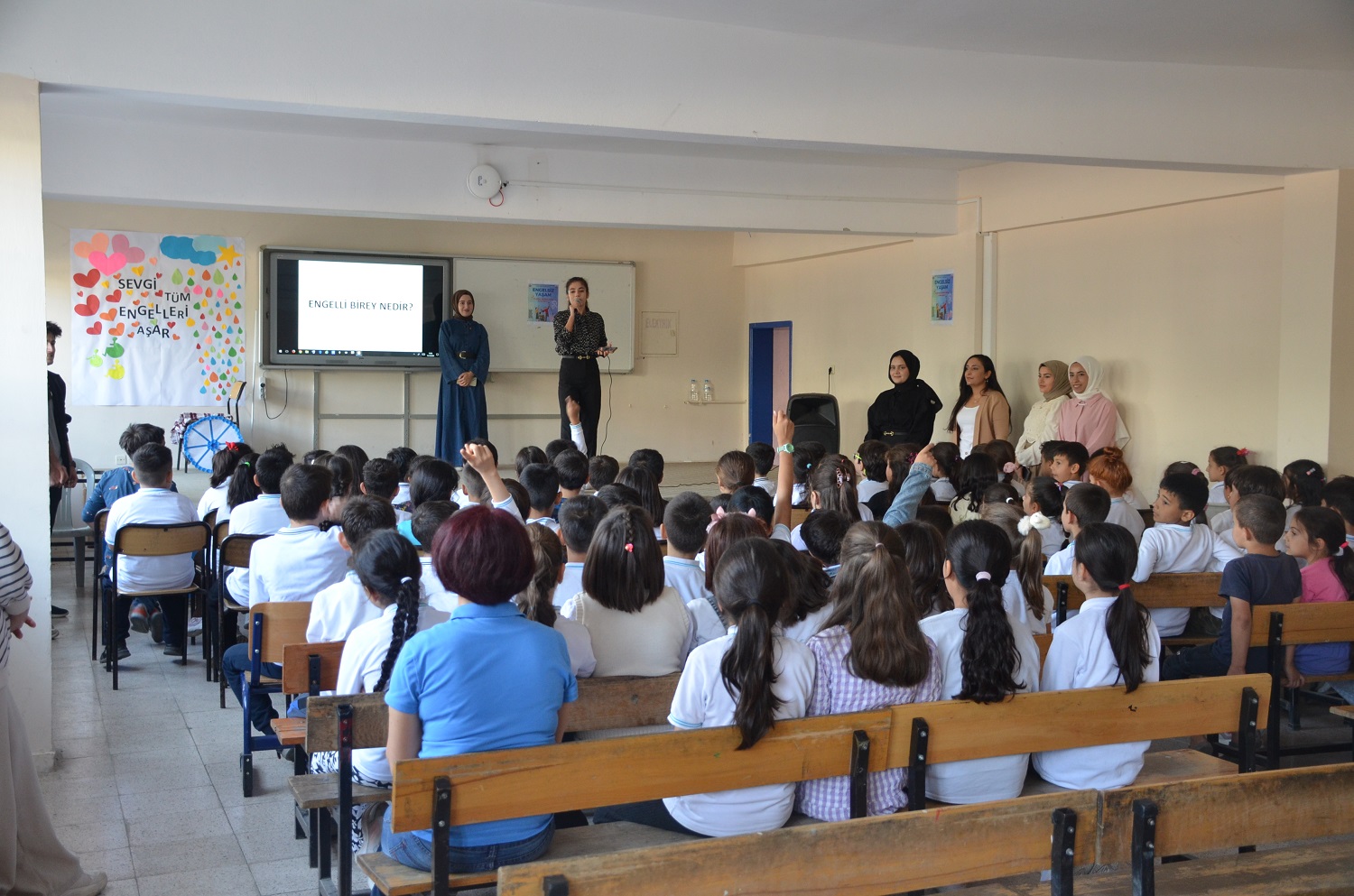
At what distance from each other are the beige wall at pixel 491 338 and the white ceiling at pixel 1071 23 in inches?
227

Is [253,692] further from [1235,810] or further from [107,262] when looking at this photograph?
[107,262]

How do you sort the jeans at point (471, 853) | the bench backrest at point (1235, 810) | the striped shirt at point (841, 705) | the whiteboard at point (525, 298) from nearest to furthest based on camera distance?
1. the bench backrest at point (1235, 810)
2. the jeans at point (471, 853)
3. the striped shirt at point (841, 705)
4. the whiteboard at point (525, 298)

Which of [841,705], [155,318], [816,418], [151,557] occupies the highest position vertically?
[155,318]

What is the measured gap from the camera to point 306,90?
4.43 m


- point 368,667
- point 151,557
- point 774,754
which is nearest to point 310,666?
point 368,667

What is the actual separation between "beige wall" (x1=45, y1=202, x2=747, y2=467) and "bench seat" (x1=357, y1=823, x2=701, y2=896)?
317 inches

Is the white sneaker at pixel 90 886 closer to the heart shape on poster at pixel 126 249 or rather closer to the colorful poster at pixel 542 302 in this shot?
the heart shape on poster at pixel 126 249

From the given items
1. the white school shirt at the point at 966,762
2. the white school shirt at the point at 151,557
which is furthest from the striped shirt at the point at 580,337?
the white school shirt at the point at 966,762

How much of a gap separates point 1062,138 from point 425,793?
4768 mm

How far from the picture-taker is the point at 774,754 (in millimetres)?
2289

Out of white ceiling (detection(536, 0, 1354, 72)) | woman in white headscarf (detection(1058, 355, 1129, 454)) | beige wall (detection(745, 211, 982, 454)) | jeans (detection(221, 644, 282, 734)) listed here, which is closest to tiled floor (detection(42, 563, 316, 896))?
jeans (detection(221, 644, 282, 734))

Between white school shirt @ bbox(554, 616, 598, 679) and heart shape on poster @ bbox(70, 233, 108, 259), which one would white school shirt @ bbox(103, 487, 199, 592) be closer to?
white school shirt @ bbox(554, 616, 598, 679)

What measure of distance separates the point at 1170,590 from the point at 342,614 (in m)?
2.74

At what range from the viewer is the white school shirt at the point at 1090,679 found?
106 inches
